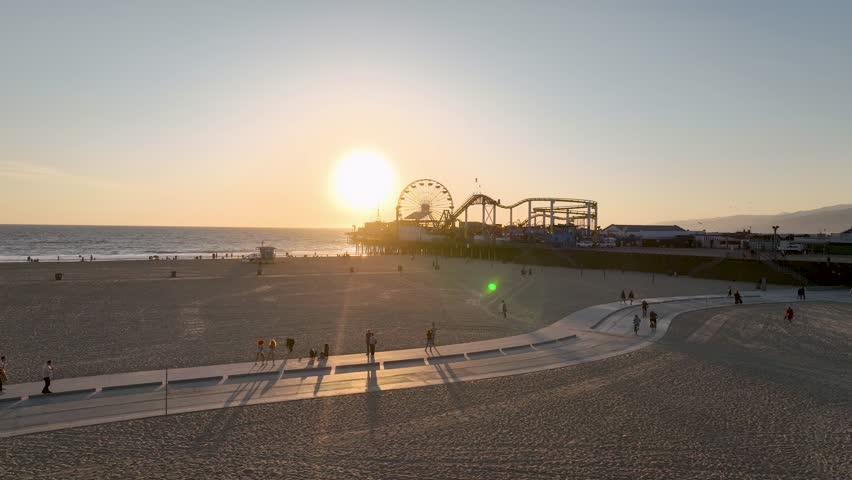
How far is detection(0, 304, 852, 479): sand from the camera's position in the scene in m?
11.4

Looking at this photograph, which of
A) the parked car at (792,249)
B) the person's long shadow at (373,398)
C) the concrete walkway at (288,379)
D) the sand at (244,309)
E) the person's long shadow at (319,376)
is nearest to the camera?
the person's long shadow at (373,398)

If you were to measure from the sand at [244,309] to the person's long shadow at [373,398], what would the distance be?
372 cm

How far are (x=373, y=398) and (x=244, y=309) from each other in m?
18.9

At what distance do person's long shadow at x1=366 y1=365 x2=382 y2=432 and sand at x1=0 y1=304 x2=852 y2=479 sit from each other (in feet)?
0.21

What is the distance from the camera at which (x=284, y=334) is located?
24.8m

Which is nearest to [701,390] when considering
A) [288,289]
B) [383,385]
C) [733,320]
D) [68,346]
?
[383,385]

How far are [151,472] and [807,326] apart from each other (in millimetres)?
31288

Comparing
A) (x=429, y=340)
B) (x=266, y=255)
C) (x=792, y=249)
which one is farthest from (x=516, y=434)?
(x=792, y=249)

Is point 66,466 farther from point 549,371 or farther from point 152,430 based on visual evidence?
point 549,371


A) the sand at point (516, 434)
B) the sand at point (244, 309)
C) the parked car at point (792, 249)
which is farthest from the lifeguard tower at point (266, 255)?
the parked car at point (792, 249)

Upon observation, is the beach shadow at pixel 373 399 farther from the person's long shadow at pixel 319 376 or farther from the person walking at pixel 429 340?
→ the person walking at pixel 429 340

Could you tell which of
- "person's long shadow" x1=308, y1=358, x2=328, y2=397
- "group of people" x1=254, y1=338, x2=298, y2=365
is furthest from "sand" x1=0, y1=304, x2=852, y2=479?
"group of people" x1=254, y1=338, x2=298, y2=365

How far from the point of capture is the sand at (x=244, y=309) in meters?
21.2

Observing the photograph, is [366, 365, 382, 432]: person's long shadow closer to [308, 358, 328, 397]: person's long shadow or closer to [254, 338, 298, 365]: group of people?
[308, 358, 328, 397]: person's long shadow
